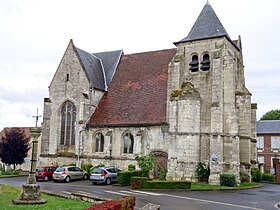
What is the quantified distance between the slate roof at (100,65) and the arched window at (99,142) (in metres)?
4.79

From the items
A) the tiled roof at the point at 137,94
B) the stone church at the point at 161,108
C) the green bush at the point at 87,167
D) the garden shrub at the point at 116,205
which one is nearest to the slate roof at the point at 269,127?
the stone church at the point at 161,108

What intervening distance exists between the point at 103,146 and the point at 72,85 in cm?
701

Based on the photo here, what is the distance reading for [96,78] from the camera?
33812mm

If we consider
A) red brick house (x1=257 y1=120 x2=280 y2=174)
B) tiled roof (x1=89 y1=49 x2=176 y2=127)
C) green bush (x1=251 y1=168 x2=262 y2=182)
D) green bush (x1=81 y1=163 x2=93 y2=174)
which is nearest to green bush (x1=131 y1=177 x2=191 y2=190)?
tiled roof (x1=89 y1=49 x2=176 y2=127)

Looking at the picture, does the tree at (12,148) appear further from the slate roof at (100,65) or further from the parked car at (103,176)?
the parked car at (103,176)

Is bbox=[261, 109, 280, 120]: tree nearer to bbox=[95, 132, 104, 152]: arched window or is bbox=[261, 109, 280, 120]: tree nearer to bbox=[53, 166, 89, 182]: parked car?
bbox=[95, 132, 104, 152]: arched window

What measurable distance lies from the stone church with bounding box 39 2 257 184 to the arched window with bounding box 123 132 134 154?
0.09 metres

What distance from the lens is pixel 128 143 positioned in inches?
1179

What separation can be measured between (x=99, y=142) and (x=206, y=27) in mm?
14168

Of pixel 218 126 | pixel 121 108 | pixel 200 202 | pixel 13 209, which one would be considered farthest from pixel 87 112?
pixel 13 209

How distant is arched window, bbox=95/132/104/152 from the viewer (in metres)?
31.5

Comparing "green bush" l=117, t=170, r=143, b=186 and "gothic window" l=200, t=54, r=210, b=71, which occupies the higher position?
"gothic window" l=200, t=54, r=210, b=71

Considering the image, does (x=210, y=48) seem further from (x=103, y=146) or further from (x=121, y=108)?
(x=103, y=146)

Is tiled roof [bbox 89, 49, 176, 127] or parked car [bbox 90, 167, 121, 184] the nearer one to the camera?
parked car [bbox 90, 167, 121, 184]
